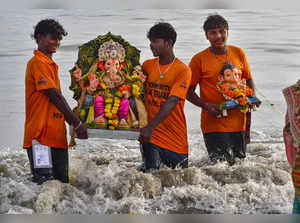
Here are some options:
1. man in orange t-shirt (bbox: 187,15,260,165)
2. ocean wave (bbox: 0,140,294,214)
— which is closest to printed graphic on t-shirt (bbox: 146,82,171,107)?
man in orange t-shirt (bbox: 187,15,260,165)

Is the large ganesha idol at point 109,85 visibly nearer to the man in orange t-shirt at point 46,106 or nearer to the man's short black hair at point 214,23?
the man in orange t-shirt at point 46,106

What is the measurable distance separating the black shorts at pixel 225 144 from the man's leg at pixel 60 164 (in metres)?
1.81

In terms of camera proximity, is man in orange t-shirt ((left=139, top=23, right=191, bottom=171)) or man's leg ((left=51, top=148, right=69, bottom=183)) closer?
man's leg ((left=51, top=148, right=69, bottom=183))

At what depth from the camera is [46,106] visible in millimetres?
4664

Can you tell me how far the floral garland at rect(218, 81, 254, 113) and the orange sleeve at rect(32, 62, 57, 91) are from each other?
198cm

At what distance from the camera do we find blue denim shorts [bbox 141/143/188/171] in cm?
516

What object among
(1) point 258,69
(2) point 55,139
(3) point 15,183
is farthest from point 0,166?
(1) point 258,69

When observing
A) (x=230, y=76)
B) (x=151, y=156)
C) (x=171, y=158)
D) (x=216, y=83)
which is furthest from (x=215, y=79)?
(x=151, y=156)

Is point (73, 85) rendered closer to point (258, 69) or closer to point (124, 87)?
point (124, 87)

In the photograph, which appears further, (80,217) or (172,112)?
(172,112)

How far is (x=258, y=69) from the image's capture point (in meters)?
12.0

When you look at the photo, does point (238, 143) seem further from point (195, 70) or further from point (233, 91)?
point (195, 70)

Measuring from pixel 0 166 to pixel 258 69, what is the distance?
294 inches

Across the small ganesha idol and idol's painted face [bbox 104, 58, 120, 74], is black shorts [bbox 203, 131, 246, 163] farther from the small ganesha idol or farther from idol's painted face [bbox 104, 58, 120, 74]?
idol's painted face [bbox 104, 58, 120, 74]
